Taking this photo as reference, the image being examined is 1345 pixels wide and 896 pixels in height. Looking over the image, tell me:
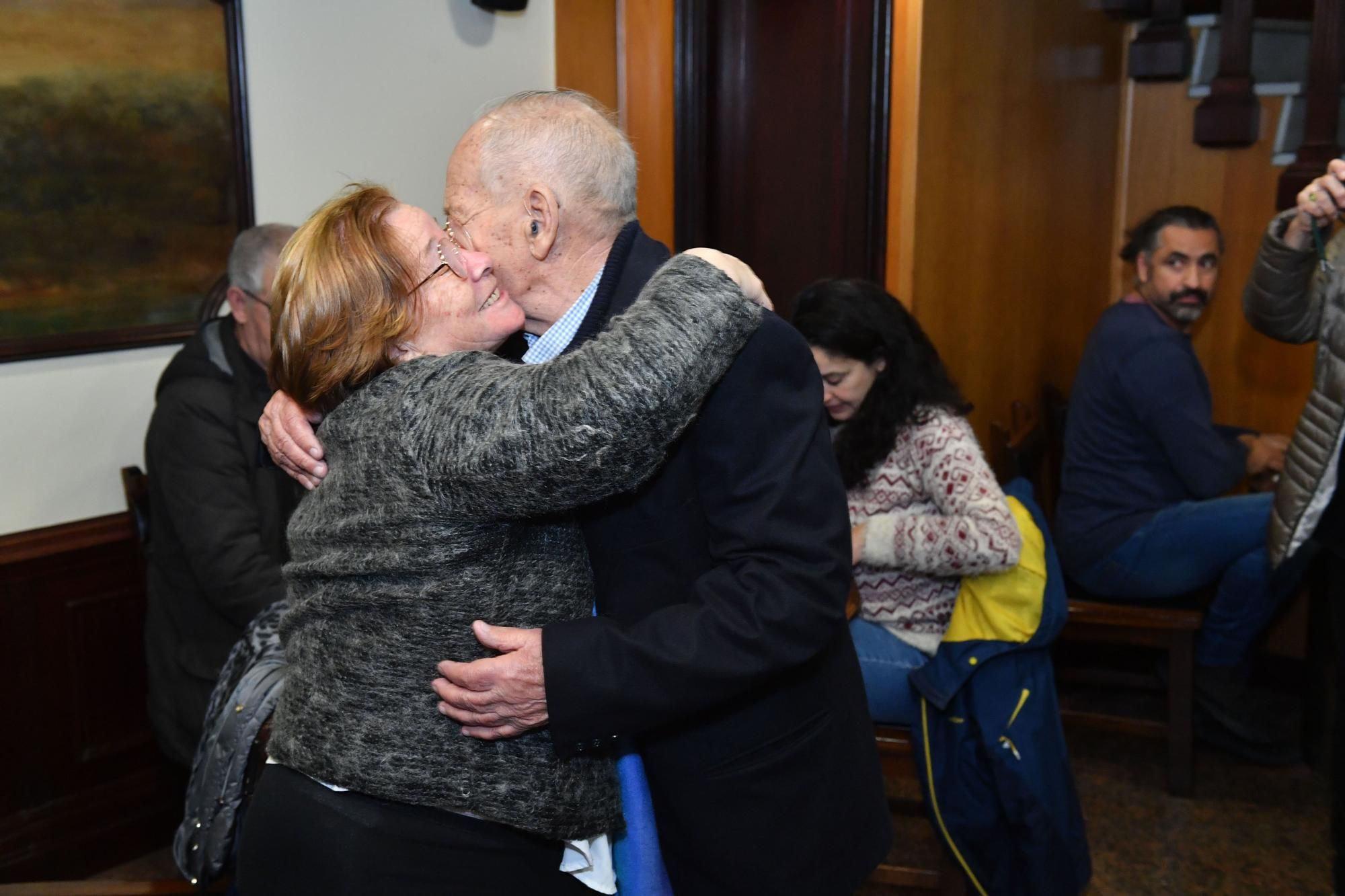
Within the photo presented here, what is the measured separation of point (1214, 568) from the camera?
11.0 feet

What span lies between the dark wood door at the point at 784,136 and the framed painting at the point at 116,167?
132 cm

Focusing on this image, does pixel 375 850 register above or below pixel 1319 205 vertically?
below

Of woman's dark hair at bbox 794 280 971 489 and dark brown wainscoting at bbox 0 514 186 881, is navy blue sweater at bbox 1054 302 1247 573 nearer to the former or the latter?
woman's dark hair at bbox 794 280 971 489

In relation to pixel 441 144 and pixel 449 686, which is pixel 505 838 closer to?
pixel 449 686

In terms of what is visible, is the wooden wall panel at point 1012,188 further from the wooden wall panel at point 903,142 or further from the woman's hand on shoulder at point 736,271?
the woman's hand on shoulder at point 736,271

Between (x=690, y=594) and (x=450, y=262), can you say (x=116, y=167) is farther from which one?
(x=690, y=594)

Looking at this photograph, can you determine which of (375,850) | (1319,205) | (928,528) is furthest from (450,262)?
(1319,205)

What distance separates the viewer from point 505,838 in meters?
1.29

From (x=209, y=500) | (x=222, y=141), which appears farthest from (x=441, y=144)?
(x=209, y=500)

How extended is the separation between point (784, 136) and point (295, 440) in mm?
2584

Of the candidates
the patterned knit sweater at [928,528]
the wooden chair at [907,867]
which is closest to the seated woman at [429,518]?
the patterned knit sweater at [928,528]

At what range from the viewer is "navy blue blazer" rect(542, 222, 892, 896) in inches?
49.7

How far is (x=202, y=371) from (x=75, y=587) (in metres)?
0.68

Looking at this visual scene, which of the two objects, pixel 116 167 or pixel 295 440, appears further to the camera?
pixel 116 167
